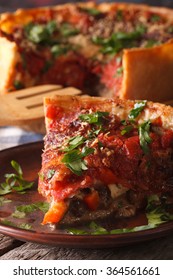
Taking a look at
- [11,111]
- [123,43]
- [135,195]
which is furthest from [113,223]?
[123,43]

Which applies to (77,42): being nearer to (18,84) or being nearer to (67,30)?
(67,30)

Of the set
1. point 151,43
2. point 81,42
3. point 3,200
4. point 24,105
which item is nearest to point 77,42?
point 81,42

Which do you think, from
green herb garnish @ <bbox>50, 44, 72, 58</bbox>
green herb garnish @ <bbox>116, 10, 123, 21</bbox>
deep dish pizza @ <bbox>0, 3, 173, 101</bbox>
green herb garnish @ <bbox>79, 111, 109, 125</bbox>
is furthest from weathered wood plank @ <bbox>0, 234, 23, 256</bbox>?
green herb garnish @ <bbox>116, 10, 123, 21</bbox>

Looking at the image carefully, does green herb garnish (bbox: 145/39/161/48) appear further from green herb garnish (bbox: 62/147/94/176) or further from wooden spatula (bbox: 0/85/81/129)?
green herb garnish (bbox: 62/147/94/176)

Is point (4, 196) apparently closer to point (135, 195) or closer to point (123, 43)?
point (135, 195)

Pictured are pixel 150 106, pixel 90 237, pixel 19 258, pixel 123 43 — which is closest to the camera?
pixel 90 237
